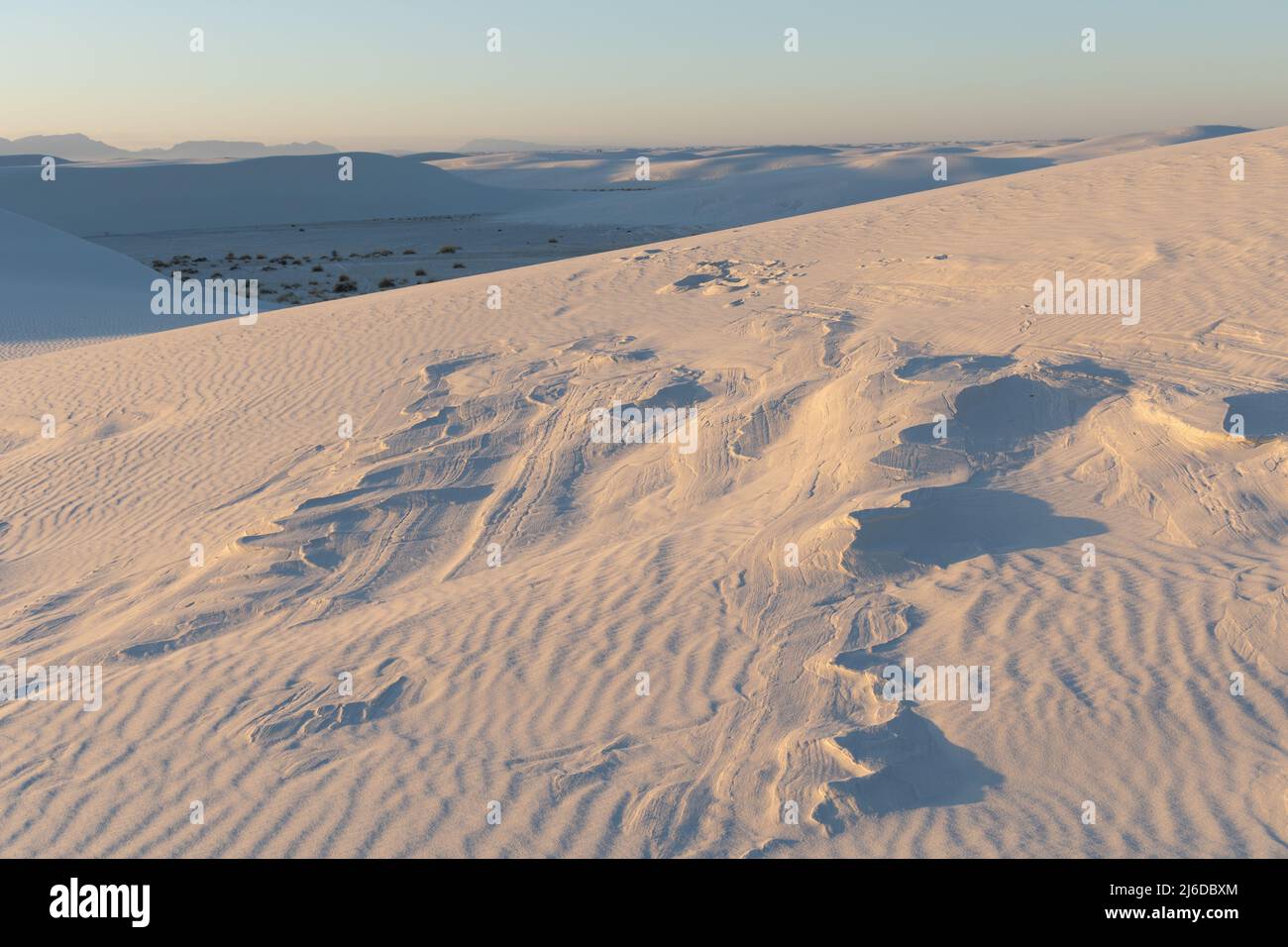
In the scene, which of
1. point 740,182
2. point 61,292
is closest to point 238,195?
point 740,182

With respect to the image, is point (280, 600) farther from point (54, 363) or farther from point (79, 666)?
point (54, 363)

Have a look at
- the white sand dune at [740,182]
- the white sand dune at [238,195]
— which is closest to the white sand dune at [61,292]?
the white sand dune at [740,182]

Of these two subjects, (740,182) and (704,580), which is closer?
(704,580)

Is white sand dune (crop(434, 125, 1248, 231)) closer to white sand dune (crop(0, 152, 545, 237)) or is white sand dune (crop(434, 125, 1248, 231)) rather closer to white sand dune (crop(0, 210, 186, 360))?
white sand dune (crop(0, 152, 545, 237))

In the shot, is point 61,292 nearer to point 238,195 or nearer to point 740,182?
point 238,195

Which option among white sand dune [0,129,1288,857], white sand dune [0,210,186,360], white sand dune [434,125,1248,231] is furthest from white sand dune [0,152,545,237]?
white sand dune [0,129,1288,857]

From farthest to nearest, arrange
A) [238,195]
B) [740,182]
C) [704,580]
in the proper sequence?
1. [740,182]
2. [238,195]
3. [704,580]
